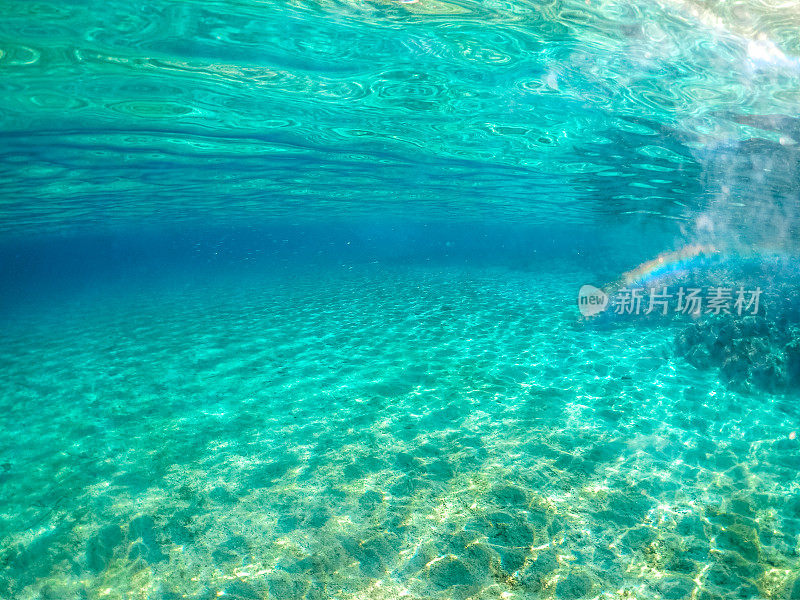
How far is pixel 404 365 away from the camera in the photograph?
446 inches

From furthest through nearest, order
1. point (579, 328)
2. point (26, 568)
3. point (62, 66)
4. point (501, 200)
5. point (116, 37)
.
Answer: point (501, 200) < point (579, 328) < point (62, 66) < point (116, 37) < point (26, 568)

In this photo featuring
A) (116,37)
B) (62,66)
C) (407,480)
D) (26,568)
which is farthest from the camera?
(62,66)

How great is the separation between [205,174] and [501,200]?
22156 millimetres

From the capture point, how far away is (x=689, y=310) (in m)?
17.2

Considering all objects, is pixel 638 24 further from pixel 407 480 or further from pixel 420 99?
pixel 407 480

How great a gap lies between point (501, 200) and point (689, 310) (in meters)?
19.2

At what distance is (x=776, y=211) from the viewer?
26.9m

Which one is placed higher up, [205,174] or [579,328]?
[205,174]

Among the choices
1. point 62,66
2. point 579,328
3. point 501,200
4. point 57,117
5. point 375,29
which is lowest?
point 579,328

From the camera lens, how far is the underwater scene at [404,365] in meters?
5.18

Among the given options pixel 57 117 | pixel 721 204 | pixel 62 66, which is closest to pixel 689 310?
pixel 721 204

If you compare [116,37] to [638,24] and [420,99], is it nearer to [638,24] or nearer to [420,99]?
[420,99]

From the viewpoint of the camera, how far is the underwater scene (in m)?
5.18

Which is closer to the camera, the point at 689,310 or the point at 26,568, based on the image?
the point at 26,568
